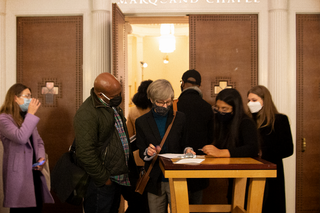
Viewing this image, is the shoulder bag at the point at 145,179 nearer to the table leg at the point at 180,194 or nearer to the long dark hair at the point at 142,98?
the table leg at the point at 180,194

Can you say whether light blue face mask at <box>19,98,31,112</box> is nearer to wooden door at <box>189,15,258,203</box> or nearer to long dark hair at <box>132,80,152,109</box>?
long dark hair at <box>132,80,152,109</box>

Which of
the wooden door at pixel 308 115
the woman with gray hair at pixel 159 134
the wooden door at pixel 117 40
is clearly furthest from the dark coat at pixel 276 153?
the wooden door at pixel 117 40

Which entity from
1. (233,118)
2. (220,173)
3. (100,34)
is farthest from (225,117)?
(100,34)

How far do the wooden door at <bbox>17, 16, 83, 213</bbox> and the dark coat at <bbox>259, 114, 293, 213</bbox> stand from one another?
2.88 metres

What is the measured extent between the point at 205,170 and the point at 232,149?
488 millimetres

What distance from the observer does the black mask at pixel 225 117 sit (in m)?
2.60

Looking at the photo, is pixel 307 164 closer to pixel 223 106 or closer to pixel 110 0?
pixel 223 106

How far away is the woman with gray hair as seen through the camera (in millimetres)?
2467

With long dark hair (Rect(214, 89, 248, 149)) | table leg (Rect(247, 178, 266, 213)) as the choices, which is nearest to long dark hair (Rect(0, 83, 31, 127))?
long dark hair (Rect(214, 89, 248, 149))

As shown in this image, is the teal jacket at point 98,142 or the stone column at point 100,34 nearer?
the teal jacket at point 98,142

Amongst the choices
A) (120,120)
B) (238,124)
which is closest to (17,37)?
(120,120)

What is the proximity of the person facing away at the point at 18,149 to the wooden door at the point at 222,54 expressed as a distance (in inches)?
95.5

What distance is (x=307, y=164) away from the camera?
4375 mm

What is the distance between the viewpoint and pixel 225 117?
103 inches
